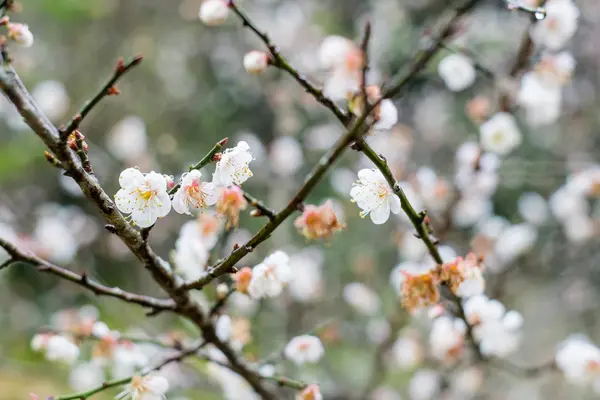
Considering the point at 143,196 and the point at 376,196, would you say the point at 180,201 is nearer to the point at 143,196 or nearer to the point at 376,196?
the point at 143,196

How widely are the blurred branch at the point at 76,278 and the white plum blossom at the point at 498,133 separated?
122 cm

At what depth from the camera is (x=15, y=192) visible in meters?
3.34

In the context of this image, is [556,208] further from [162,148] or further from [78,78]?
[78,78]

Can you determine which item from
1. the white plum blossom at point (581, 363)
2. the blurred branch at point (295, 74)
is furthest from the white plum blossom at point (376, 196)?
the white plum blossom at point (581, 363)

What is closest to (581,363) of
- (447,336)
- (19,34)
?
(447,336)

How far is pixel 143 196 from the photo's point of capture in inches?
32.9

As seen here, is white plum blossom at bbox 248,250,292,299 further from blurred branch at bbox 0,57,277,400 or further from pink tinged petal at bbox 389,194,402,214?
pink tinged petal at bbox 389,194,402,214

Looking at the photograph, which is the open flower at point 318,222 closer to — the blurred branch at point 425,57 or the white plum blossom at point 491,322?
the blurred branch at point 425,57

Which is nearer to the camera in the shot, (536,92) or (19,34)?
(19,34)

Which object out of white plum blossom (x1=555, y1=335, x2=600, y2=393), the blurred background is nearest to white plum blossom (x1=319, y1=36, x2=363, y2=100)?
the blurred background

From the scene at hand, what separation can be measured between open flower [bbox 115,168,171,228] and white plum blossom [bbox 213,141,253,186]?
0.26 ft

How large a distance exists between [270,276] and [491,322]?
53 centimetres

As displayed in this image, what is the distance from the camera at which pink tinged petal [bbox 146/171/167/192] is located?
824 mm

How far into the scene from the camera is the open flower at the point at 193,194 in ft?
2.70
